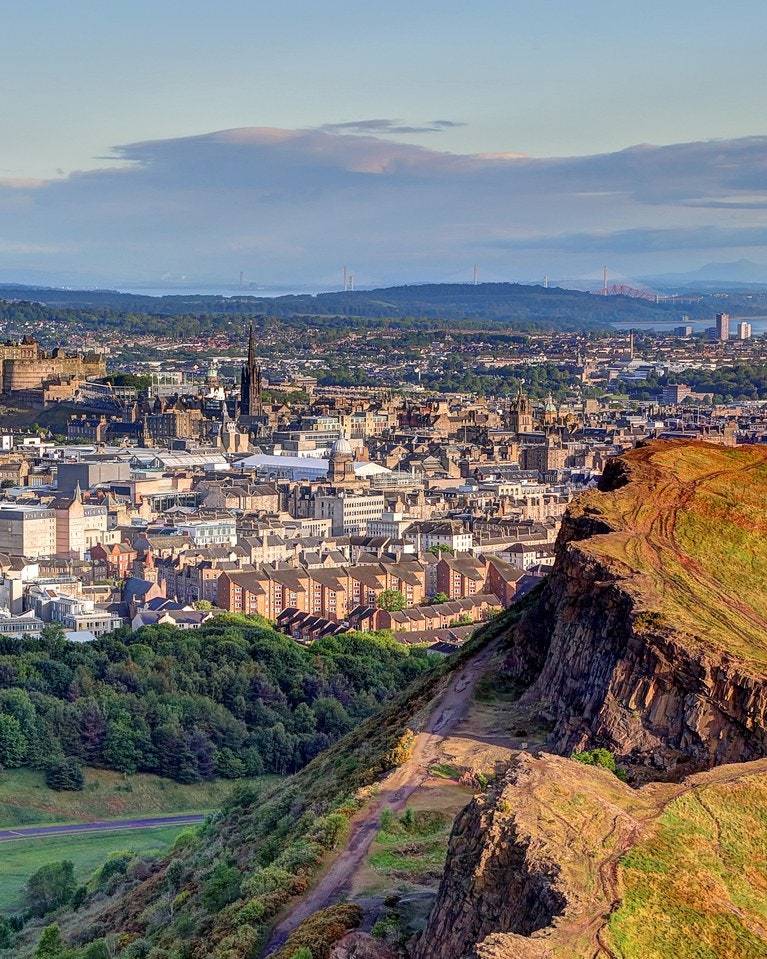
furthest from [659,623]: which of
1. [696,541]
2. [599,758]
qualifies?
[696,541]

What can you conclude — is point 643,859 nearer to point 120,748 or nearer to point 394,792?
point 394,792

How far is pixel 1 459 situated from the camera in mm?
126562

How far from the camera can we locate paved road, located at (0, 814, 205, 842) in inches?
1983

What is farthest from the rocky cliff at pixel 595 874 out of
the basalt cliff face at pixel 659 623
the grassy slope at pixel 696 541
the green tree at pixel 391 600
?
the green tree at pixel 391 600

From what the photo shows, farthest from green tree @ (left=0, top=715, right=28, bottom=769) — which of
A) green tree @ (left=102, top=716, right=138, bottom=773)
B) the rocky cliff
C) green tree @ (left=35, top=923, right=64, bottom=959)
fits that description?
the rocky cliff

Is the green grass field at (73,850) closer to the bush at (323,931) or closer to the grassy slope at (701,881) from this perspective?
the bush at (323,931)

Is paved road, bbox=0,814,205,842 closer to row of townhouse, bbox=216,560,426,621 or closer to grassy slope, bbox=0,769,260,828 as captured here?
grassy slope, bbox=0,769,260,828

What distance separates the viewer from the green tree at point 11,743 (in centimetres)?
5559

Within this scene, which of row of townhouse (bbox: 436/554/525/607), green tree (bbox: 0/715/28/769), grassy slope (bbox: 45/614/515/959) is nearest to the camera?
grassy slope (bbox: 45/614/515/959)

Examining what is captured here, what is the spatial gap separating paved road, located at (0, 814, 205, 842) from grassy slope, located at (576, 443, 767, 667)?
2259cm

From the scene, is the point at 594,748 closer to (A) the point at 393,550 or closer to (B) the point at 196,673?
(B) the point at 196,673

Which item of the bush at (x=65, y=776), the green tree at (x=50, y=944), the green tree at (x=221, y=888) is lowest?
the bush at (x=65, y=776)

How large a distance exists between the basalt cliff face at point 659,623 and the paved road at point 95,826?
23086mm

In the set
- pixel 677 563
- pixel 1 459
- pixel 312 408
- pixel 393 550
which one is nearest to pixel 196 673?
pixel 393 550
